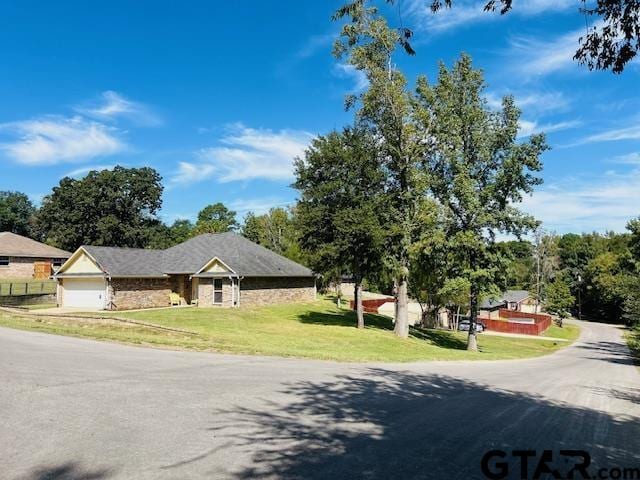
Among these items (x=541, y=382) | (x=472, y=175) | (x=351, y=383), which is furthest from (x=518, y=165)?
(x=351, y=383)

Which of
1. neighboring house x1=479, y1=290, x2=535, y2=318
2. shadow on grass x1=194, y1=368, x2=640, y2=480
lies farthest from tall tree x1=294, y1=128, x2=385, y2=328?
neighboring house x1=479, y1=290, x2=535, y2=318

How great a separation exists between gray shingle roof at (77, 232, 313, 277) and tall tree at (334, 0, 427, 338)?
41.2 feet

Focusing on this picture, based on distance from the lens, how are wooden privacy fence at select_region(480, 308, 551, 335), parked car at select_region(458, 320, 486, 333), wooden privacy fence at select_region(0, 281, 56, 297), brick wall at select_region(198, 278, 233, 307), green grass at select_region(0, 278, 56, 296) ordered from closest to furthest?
1. brick wall at select_region(198, 278, 233, 307)
2. wooden privacy fence at select_region(0, 281, 56, 297)
3. green grass at select_region(0, 278, 56, 296)
4. parked car at select_region(458, 320, 486, 333)
5. wooden privacy fence at select_region(480, 308, 551, 335)

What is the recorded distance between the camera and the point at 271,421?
7223 millimetres

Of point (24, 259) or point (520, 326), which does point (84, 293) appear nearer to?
point (24, 259)

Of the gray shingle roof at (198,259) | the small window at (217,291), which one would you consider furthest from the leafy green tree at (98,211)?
the small window at (217,291)

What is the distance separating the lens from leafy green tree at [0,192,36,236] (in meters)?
96.2

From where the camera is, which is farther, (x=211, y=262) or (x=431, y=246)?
(x=211, y=262)

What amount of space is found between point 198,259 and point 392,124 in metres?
19.5

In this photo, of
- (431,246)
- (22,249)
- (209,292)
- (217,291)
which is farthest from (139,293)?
(22,249)

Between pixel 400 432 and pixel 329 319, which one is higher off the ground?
pixel 400 432

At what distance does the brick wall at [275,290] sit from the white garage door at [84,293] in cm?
983

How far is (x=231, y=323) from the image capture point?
28.6 meters

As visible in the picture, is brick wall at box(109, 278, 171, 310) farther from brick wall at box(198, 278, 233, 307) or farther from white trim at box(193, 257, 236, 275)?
white trim at box(193, 257, 236, 275)
